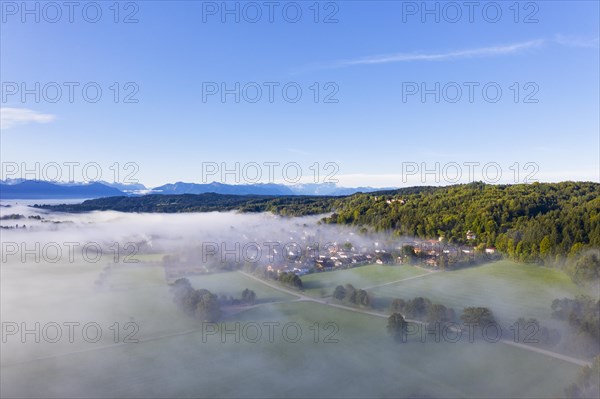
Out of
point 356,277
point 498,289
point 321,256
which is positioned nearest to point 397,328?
point 498,289

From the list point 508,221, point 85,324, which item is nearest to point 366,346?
point 85,324

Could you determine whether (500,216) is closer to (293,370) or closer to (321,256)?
(321,256)

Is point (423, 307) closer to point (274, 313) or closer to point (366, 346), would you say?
point (366, 346)

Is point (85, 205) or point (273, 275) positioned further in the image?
point (85, 205)

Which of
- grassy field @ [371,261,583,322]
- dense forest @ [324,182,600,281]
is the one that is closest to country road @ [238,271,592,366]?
grassy field @ [371,261,583,322]

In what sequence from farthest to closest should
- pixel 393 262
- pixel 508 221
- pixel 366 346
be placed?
1. pixel 508 221
2. pixel 393 262
3. pixel 366 346

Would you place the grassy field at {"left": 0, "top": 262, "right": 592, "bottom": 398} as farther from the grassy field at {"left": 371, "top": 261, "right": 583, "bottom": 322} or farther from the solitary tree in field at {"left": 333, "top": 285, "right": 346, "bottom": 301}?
the solitary tree in field at {"left": 333, "top": 285, "right": 346, "bottom": 301}

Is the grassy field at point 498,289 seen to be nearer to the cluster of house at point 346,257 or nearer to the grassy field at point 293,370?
the cluster of house at point 346,257
